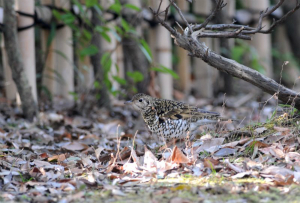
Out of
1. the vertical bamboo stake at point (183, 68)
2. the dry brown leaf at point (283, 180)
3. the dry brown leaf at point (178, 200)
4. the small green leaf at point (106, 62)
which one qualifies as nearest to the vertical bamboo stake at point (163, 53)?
the vertical bamboo stake at point (183, 68)

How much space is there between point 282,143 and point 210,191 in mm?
1274

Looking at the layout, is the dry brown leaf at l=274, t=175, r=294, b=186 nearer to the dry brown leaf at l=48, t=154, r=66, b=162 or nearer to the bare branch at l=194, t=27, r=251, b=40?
the bare branch at l=194, t=27, r=251, b=40

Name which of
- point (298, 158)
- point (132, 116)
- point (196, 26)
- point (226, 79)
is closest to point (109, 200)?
point (298, 158)

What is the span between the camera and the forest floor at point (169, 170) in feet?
10.2

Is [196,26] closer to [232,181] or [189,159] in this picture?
[189,159]

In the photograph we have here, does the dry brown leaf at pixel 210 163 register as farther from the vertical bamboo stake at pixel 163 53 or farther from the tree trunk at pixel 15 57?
the vertical bamboo stake at pixel 163 53

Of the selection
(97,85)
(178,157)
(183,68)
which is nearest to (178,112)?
(178,157)

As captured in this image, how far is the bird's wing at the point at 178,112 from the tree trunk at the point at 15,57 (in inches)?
70.3

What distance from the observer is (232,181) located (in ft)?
11.1

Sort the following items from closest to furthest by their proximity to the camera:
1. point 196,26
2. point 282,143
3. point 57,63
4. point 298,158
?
point 298,158, point 282,143, point 196,26, point 57,63

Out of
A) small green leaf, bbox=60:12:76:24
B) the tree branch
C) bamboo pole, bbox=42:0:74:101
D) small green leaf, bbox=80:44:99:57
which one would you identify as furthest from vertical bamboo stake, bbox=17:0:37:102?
the tree branch

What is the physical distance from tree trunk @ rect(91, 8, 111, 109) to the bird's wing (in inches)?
62.7

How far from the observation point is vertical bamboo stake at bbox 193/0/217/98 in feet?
33.2

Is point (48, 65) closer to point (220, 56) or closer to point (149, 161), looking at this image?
point (220, 56)
